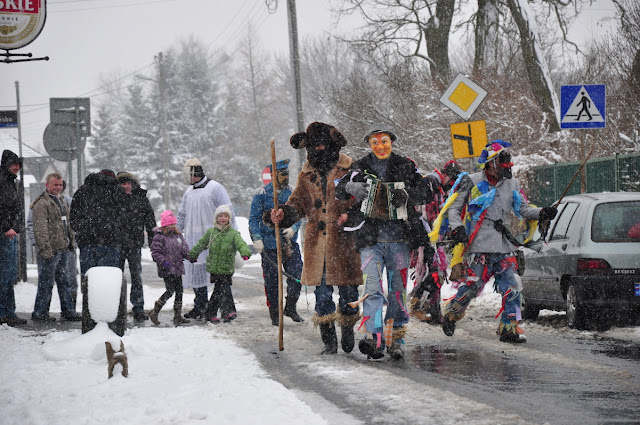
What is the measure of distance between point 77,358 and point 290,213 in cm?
218

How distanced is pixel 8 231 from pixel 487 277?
592 cm

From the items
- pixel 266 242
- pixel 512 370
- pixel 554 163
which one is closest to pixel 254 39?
pixel 554 163

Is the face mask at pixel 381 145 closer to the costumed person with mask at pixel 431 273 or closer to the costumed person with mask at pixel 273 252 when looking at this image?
the costumed person with mask at pixel 431 273

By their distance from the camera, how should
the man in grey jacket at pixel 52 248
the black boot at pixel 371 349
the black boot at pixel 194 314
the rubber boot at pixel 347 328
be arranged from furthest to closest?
the man in grey jacket at pixel 52 248 → the black boot at pixel 194 314 → the rubber boot at pixel 347 328 → the black boot at pixel 371 349

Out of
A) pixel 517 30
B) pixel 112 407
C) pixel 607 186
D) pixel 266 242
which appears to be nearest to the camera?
pixel 112 407

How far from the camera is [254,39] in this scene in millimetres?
66812

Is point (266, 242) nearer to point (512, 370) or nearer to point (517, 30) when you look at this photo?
point (512, 370)

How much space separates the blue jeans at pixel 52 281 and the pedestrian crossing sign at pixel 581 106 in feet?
23.8

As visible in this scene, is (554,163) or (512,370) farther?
(554,163)

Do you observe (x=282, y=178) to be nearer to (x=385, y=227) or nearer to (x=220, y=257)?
(x=220, y=257)

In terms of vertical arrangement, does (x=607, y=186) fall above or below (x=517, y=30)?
below

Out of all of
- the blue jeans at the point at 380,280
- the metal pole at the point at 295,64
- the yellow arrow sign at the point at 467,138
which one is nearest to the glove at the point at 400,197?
the blue jeans at the point at 380,280

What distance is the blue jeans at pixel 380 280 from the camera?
7.61m

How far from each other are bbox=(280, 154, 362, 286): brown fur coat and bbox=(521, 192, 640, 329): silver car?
2192 mm
